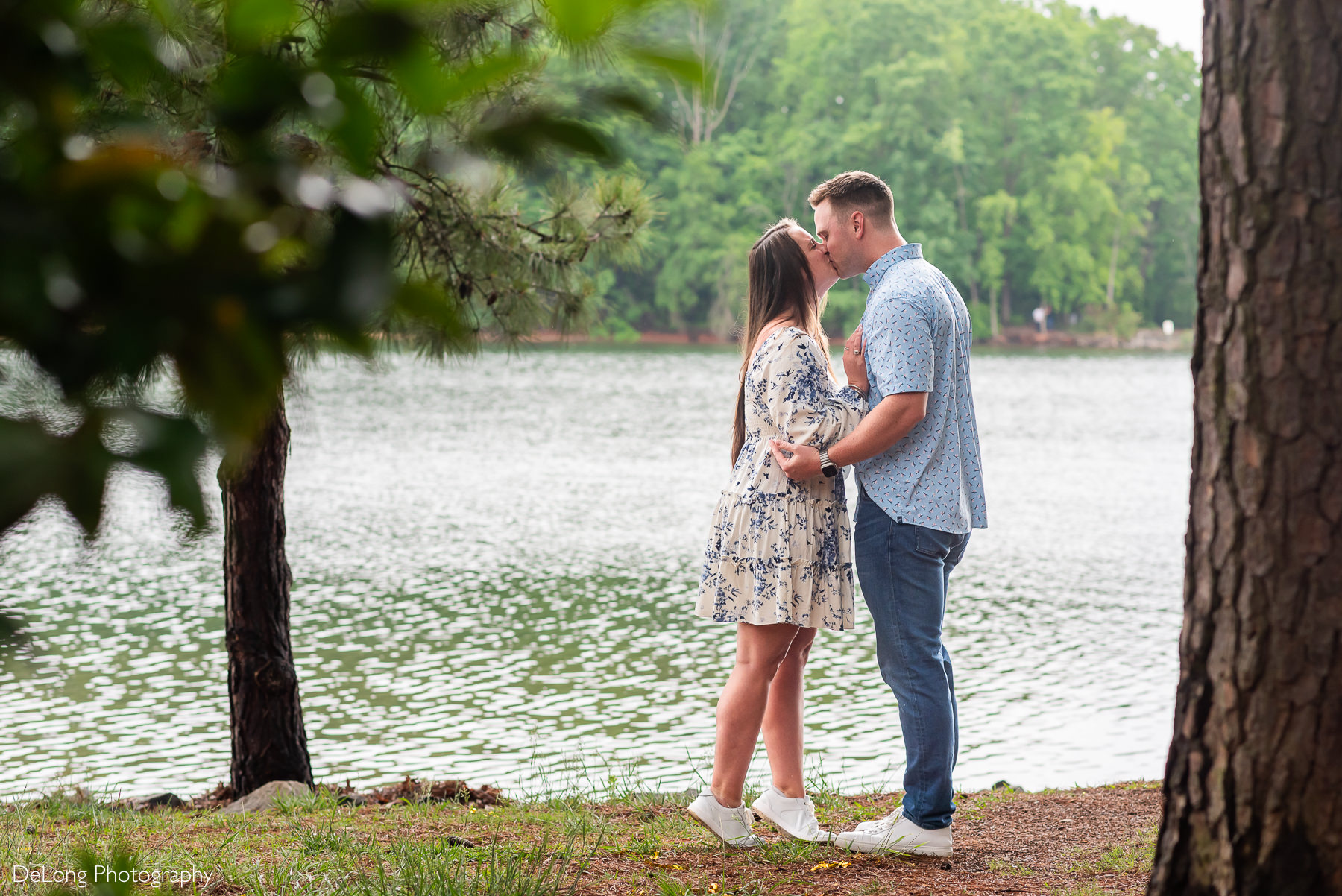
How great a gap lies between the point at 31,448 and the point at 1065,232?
220 ft

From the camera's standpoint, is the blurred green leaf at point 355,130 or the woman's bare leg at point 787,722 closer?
the blurred green leaf at point 355,130

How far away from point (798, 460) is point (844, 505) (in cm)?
27

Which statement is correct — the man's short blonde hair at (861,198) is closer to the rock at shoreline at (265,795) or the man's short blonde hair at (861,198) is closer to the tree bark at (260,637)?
the tree bark at (260,637)

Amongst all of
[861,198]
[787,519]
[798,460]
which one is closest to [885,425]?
[798,460]

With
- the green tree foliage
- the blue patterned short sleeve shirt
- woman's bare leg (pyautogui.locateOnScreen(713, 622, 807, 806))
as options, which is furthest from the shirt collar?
the green tree foliage

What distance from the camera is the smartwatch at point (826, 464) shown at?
3.39 meters

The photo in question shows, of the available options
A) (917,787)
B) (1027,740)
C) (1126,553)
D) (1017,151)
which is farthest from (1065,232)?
(917,787)

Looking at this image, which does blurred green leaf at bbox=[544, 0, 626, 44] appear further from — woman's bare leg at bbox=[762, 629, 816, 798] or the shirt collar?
woman's bare leg at bbox=[762, 629, 816, 798]

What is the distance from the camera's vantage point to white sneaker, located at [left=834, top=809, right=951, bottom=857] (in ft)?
11.2

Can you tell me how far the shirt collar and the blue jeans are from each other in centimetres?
65

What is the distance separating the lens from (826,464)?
340cm

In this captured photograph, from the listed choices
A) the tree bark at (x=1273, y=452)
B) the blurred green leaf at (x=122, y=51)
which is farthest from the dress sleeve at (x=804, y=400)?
the blurred green leaf at (x=122, y=51)

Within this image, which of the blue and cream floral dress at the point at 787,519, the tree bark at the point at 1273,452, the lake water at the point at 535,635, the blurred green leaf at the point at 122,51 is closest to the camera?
the blurred green leaf at the point at 122,51

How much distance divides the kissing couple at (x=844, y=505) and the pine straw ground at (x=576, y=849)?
0.20 meters
